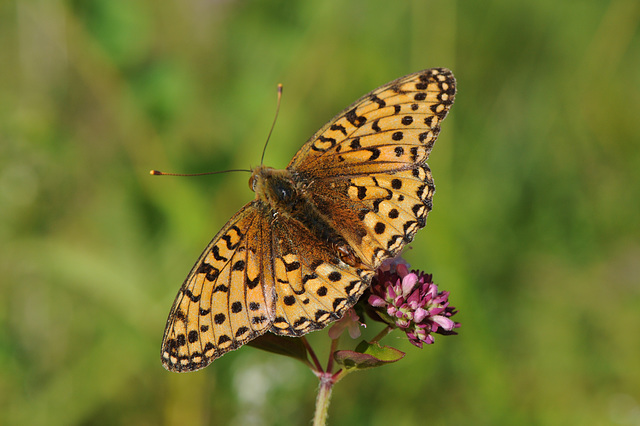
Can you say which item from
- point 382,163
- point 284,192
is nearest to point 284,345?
point 284,192

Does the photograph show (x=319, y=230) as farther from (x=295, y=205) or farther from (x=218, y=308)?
(x=218, y=308)

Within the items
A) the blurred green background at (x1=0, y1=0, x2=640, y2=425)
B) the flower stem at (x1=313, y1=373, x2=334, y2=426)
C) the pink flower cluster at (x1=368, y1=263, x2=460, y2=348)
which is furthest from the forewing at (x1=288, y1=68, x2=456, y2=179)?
the blurred green background at (x1=0, y1=0, x2=640, y2=425)

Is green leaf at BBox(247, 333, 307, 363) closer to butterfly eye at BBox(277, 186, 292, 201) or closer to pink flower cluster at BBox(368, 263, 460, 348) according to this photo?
pink flower cluster at BBox(368, 263, 460, 348)

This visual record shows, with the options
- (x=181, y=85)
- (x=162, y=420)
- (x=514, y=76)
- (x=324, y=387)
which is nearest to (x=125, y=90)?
(x=181, y=85)

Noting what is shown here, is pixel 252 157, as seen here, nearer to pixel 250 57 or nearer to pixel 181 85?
pixel 181 85

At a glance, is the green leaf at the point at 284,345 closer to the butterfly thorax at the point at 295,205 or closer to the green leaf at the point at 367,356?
the green leaf at the point at 367,356

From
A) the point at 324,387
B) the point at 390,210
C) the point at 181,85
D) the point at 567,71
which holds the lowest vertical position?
the point at 324,387
